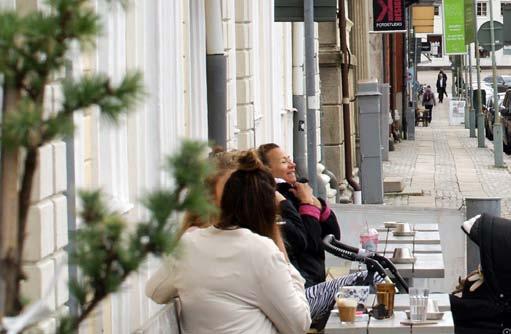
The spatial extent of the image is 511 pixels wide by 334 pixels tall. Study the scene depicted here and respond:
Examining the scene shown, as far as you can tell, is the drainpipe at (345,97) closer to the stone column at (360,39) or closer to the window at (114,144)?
the stone column at (360,39)

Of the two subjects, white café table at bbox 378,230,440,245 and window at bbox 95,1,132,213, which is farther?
white café table at bbox 378,230,440,245

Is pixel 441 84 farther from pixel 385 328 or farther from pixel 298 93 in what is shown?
pixel 385 328

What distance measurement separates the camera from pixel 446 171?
101 feet

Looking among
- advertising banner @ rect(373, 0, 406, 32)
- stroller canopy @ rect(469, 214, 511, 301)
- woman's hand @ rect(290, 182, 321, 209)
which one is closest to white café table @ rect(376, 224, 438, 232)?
stroller canopy @ rect(469, 214, 511, 301)

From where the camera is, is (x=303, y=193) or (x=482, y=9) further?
(x=482, y=9)

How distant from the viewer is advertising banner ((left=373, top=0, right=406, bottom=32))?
30641 mm

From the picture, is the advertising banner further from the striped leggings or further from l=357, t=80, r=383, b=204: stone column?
the striped leggings

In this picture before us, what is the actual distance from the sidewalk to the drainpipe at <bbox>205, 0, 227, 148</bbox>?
32.9ft

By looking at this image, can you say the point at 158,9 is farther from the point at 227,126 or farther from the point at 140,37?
the point at 227,126

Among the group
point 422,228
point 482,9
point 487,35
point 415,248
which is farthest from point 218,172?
point 482,9

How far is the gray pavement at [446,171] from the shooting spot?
76.6 ft

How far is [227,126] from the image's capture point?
1194cm

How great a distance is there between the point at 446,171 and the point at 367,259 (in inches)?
903

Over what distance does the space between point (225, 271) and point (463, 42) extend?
138 feet
